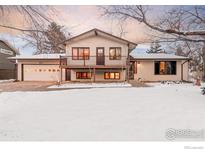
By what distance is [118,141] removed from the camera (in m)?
3.44

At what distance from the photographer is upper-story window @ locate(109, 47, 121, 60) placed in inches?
442

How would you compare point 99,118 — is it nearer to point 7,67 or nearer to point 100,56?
point 100,56

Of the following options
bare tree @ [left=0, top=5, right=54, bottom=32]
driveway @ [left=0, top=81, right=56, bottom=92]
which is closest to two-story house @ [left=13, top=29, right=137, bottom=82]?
driveway @ [left=0, top=81, right=56, bottom=92]

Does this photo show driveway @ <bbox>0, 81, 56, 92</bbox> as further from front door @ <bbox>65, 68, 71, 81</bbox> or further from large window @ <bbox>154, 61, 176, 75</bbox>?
large window @ <bbox>154, 61, 176, 75</bbox>

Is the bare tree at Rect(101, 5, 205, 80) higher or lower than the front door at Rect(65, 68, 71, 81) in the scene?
higher

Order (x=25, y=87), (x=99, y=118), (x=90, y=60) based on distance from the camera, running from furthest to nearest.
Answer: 1. (x=90, y=60)
2. (x=25, y=87)
3. (x=99, y=118)

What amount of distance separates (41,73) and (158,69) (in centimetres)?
591

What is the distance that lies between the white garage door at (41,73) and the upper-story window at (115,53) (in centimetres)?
256

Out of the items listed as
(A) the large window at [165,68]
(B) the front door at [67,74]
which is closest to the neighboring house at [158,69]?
(A) the large window at [165,68]

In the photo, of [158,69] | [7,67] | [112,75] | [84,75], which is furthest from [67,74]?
[158,69]

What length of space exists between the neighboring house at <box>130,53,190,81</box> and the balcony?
120cm

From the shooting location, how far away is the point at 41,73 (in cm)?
1005

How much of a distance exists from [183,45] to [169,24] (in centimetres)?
107

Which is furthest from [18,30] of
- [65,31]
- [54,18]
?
[65,31]
